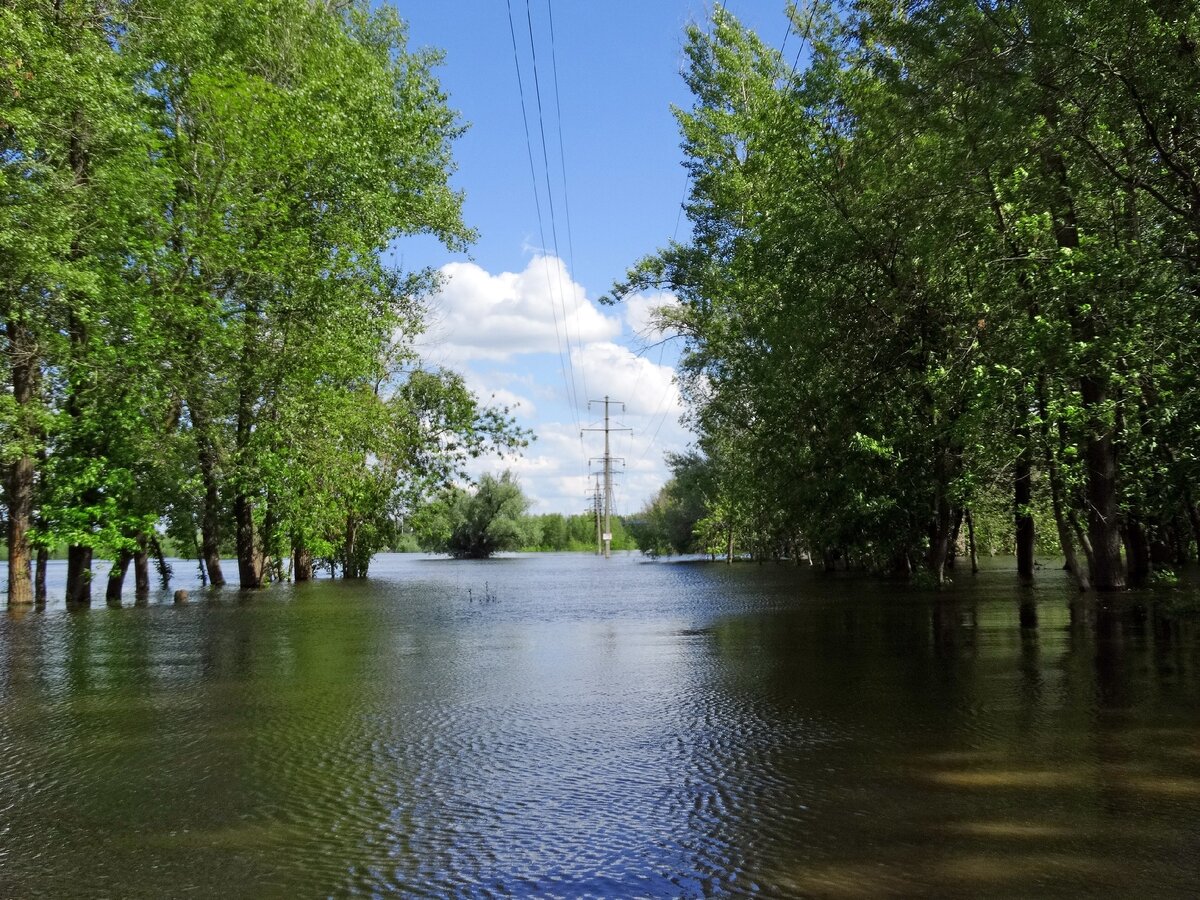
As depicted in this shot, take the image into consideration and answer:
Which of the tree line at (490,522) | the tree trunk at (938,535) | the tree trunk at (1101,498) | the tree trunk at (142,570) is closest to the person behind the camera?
the tree trunk at (1101,498)

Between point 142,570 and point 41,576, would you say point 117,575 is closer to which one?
point 41,576

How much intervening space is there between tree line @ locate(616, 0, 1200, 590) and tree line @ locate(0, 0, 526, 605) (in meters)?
11.1

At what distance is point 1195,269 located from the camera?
13078 millimetres

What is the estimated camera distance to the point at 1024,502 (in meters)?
23.9

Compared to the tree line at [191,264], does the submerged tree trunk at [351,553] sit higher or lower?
lower

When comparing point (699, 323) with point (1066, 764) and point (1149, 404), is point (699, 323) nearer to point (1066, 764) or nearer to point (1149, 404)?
point (1149, 404)

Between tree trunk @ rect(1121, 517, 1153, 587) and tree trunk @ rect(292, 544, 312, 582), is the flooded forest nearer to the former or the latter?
tree trunk @ rect(1121, 517, 1153, 587)

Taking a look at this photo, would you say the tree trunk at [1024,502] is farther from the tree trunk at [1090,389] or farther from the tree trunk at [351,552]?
the tree trunk at [351,552]

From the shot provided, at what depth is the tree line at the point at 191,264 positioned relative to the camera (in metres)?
20.5

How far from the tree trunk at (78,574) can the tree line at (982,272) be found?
17.7 meters

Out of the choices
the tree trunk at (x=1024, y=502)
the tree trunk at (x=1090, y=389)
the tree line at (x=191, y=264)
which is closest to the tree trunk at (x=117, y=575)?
the tree line at (x=191, y=264)

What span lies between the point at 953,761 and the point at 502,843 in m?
3.04

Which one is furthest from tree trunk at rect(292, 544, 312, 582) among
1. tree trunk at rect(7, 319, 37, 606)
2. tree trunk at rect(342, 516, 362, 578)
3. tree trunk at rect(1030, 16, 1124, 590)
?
tree trunk at rect(1030, 16, 1124, 590)

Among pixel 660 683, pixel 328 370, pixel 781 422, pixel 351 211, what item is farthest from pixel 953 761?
pixel 351 211
